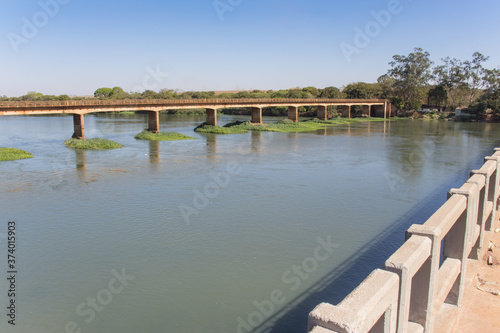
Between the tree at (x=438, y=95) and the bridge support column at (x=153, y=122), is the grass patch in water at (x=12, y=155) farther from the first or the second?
the tree at (x=438, y=95)

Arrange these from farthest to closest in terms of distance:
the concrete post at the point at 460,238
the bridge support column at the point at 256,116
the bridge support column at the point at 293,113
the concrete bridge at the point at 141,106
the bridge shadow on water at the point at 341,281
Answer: the bridge support column at the point at 293,113 < the bridge support column at the point at 256,116 < the concrete bridge at the point at 141,106 < the bridge shadow on water at the point at 341,281 < the concrete post at the point at 460,238

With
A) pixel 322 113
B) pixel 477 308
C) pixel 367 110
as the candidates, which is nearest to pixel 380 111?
pixel 367 110

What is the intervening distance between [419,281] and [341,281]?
5.07 meters

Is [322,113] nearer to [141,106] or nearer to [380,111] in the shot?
[380,111]

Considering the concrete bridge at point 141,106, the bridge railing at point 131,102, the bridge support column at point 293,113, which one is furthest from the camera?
the bridge support column at point 293,113

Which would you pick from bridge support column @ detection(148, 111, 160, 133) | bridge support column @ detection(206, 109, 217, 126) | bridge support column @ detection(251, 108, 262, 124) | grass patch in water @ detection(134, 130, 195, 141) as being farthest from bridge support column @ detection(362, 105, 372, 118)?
bridge support column @ detection(148, 111, 160, 133)

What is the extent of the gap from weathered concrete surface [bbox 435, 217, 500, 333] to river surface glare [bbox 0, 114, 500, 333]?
2732 mm

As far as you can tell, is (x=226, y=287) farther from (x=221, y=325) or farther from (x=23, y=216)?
(x=23, y=216)

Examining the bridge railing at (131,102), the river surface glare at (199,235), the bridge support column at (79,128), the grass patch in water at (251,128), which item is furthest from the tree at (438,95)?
the bridge support column at (79,128)

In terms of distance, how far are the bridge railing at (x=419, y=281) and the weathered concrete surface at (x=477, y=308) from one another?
22cm

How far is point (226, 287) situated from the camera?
10.3 m

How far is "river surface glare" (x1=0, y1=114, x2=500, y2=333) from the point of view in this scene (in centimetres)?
933

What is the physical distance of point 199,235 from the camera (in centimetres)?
1390

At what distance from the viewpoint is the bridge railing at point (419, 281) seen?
12.0ft
